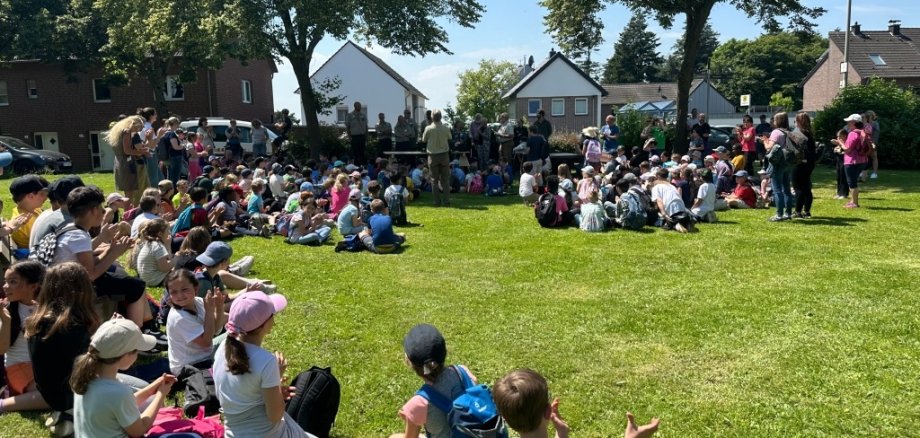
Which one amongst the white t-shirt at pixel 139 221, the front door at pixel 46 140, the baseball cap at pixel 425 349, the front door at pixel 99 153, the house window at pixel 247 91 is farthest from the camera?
the house window at pixel 247 91

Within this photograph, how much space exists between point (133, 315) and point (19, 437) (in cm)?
160

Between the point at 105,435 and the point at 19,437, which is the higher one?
the point at 105,435

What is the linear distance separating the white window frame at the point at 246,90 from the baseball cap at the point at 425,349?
3915 centimetres

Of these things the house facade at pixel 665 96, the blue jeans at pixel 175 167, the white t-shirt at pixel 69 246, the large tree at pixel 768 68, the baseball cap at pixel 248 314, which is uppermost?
the large tree at pixel 768 68

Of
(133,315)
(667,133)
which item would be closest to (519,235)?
(133,315)

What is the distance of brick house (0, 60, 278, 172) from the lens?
120ft

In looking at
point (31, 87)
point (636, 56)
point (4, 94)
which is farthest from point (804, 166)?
point (636, 56)

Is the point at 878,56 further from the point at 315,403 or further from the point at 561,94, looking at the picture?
the point at 315,403

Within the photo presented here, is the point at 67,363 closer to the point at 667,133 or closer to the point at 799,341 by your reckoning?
the point at 799,341

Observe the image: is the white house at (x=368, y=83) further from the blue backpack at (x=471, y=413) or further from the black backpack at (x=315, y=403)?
the blue backpack at (x=471, y=413)

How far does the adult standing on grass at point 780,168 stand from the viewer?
11734mm

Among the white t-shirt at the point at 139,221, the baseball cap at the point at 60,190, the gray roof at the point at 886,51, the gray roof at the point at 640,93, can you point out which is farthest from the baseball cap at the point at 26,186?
the gray roof at the point at 640,93

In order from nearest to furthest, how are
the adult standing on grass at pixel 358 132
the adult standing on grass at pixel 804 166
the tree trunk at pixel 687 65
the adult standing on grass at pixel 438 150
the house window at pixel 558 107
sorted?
the adult standing on grass at pixel 804 166
the adult standing on grass at pixel 438 150
the adult standing on grass at pixel 358 132
the tree trunk at pixel 687 65
the house window at pixel 558 107

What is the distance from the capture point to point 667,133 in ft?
83.4
